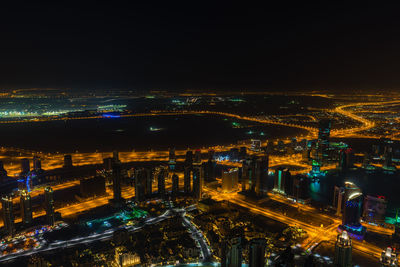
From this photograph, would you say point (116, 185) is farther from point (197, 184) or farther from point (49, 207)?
point (197, 184)

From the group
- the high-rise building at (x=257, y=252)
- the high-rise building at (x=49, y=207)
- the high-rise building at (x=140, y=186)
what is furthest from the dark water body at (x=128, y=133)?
the high-rise building at (x=257, y=252)

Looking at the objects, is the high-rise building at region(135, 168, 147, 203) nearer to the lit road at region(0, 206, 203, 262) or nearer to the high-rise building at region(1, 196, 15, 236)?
the lit road at region(0, 206, 203, 262)

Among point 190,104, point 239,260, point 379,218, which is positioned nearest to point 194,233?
point 239,260

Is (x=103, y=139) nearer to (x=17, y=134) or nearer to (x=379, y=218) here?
(x=17, y=134)

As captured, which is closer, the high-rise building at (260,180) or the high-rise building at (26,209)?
the high-rise building at (26,209)

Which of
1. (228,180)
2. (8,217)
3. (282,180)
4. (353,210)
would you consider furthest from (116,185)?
(353,210)

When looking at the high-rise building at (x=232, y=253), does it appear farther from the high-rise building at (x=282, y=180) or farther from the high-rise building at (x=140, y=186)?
the high-rise building at (x=282, y=180)

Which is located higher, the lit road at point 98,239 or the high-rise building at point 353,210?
the high-rise building at point 353,210
